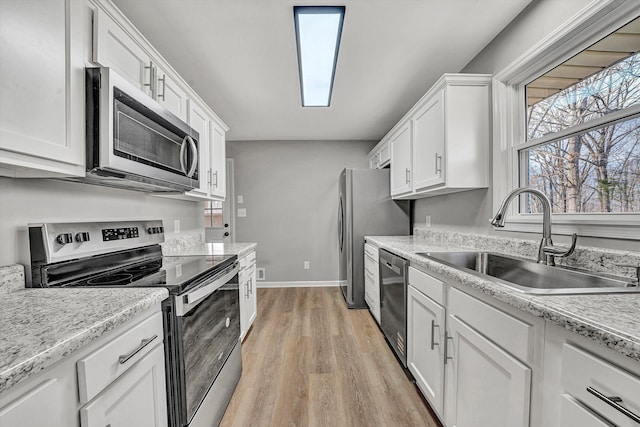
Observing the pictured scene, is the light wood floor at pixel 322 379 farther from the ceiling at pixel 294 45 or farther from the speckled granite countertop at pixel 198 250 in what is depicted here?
the ceiling at pixel 294 45

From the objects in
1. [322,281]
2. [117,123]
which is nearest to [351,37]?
[117,123]

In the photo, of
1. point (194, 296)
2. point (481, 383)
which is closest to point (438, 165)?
point (481, 383)

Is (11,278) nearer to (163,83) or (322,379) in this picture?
(163,83)

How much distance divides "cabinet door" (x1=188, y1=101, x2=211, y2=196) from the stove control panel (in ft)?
1.72

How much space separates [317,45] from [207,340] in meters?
2.01

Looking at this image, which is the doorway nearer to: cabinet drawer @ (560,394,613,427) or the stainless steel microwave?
the stainless steel microwave

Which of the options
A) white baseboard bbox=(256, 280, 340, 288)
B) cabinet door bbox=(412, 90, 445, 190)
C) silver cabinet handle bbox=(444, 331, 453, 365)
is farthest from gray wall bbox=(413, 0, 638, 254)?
white baseboard bbox=(256, 280, 340, 288)

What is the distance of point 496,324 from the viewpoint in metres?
0.98

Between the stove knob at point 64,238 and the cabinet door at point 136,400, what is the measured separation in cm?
62

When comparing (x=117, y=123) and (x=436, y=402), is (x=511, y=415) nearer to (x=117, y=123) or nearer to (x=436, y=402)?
(x=436, y=402)

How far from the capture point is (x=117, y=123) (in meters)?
1.14

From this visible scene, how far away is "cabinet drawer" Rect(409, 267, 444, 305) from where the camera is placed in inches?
55.4

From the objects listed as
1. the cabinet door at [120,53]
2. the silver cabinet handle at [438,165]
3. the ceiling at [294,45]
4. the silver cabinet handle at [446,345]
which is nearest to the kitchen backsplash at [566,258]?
the silver cabinet handle at [438,165]

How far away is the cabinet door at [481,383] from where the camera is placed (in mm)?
873
